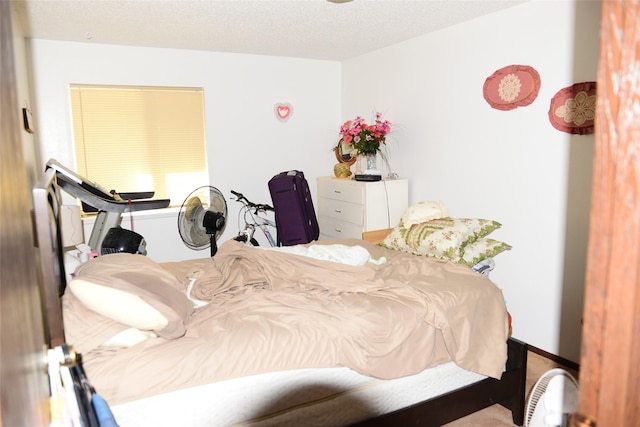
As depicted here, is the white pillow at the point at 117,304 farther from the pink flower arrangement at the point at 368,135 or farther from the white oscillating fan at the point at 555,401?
the pink flower arrangement at the point at 368,135

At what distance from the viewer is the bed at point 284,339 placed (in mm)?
1677

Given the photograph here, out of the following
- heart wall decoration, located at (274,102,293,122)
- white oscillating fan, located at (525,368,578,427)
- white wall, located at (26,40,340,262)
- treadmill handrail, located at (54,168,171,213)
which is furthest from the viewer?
heart wall decoration, located at (274,102,293,122)

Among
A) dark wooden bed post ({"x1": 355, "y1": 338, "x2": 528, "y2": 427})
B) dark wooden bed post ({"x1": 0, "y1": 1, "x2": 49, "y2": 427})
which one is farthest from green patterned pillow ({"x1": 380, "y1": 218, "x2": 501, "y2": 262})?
dark wooden bed post ({"x1": 0, "y1": 1, "x2": 49, "y2": 427})

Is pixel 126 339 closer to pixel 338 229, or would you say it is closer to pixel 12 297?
pixel 12 297

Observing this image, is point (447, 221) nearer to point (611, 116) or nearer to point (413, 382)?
point (413, 382)

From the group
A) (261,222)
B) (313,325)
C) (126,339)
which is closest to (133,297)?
(126,339)

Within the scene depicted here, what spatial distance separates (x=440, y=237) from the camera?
284 centimetres

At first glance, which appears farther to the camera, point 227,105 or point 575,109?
point 227,105

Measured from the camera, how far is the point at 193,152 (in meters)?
4.48

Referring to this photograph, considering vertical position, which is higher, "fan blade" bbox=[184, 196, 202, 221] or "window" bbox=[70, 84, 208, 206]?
"window" bbox=[70, 84, 208, 206]

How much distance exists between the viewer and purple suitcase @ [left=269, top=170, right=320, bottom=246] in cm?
388

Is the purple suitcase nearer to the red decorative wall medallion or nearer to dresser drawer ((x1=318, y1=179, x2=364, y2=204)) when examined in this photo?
dresser drawer ((x1=318, y1=179, x2=364, y2=204))

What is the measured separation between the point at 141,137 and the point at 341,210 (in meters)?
2.00

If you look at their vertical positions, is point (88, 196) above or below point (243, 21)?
below
